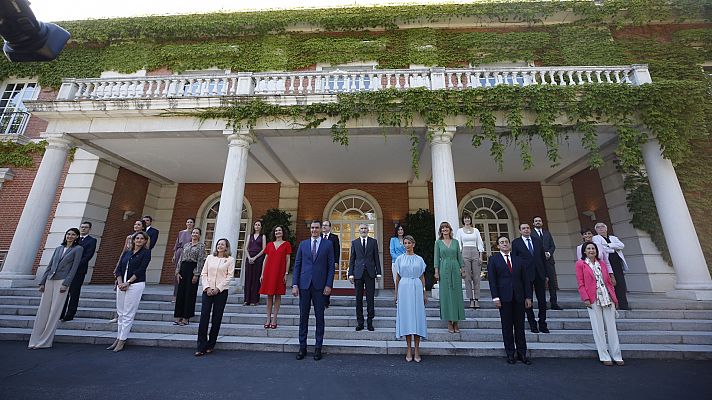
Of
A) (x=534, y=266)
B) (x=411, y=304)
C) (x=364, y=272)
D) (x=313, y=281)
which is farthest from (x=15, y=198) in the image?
(x=534, y=266)

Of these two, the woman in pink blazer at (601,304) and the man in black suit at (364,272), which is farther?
the man in black suit at (364,272)

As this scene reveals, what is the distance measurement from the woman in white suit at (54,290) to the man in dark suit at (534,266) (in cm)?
748

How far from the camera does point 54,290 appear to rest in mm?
4762

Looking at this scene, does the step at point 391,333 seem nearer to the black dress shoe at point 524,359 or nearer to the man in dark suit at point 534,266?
the man in dark suit at point 534,266

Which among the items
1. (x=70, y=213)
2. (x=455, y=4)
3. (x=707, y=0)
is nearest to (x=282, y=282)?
(x=70, y=213)

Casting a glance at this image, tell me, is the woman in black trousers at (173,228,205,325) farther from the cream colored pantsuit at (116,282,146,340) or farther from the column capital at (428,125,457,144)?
the column capital at (428,125,457,144)

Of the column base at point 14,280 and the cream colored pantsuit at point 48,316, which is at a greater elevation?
the column base at point 14,280

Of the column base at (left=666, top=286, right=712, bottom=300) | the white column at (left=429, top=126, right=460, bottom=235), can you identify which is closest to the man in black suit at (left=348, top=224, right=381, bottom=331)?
the white column at (left=429, top=126, right=460, bottom=235)

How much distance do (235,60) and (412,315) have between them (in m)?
11.7

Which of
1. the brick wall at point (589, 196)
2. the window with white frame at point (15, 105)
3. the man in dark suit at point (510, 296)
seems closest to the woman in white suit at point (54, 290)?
the man in dark suit at point (510, 296)

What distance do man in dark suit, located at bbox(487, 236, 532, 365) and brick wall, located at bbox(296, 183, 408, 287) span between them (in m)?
7.09

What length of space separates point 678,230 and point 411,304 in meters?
7.32

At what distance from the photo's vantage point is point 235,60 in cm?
1157

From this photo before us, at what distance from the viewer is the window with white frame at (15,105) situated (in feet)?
35.5
